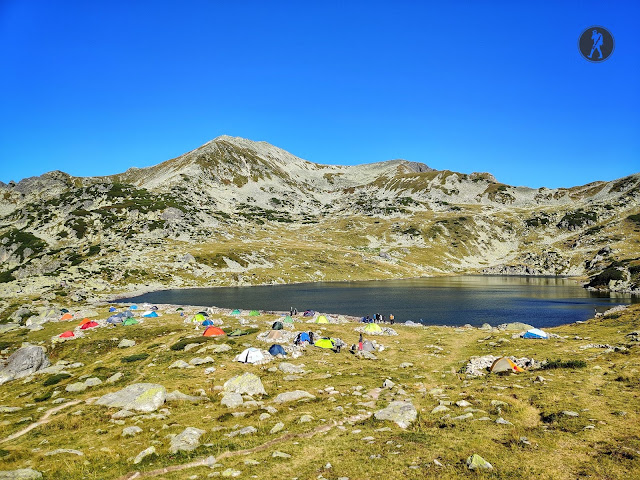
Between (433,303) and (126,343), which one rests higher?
(126,343)

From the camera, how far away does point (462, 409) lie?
22.1 metres

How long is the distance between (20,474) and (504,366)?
34.3 metres

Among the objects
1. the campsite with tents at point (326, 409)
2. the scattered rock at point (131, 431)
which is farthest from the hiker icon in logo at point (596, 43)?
the scattered rock at point (131, 431)

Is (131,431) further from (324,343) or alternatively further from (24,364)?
(24,364)

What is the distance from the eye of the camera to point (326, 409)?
76.8 ft

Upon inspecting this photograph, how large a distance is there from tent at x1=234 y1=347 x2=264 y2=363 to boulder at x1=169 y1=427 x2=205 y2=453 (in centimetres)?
1560

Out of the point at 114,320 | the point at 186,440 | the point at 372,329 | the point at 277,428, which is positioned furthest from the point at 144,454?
the point at 114,320

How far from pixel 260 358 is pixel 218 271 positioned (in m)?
133

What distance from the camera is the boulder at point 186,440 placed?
18312 millimetres

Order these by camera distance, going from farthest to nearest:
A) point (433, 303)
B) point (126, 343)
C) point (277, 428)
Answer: point (433, 303) → point (126, 343) → point (277, 428)

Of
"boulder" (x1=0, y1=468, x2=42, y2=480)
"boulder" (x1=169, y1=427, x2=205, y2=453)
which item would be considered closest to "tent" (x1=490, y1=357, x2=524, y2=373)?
"boulder" (x1=169, y1=427, x2=205, y2=453)

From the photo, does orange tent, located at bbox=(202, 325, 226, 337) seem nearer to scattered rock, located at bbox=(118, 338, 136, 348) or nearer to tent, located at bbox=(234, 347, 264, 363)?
scattered rock, located at bbox=(118, 338, 136, 348)

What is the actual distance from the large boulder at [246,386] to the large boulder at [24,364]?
83.6ft

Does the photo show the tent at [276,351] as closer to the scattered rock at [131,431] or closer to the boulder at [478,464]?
the scattered rock at [131,431]
